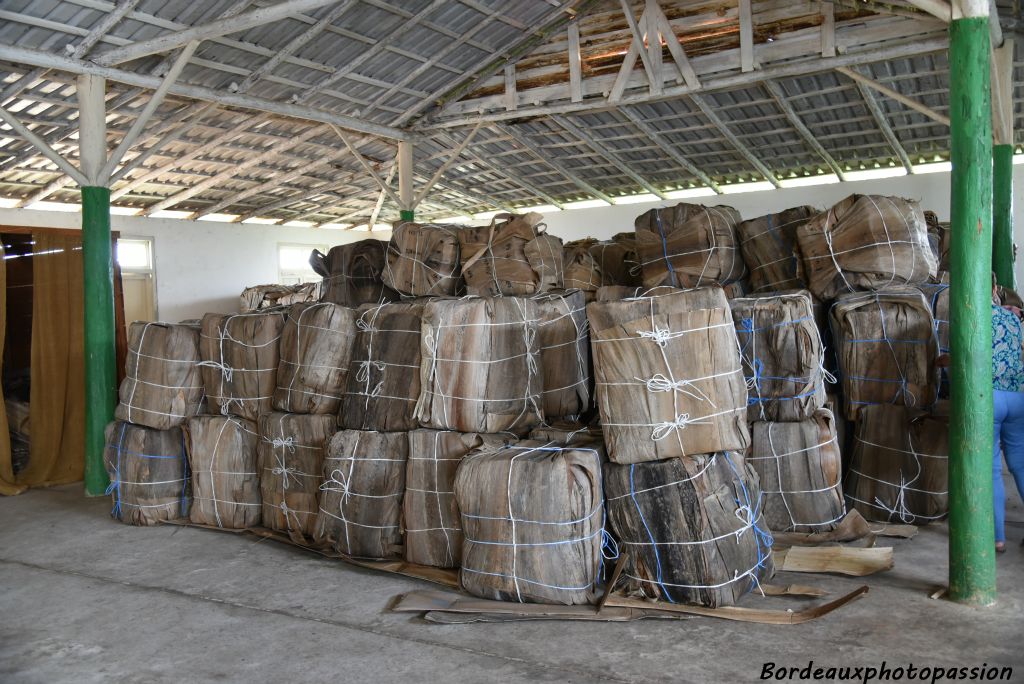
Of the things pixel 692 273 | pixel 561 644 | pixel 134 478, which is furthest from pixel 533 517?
pixel 134 478

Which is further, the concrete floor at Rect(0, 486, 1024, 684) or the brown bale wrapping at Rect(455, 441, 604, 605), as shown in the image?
the brown bale wrapping at Rect(455, 441, 604, 605)

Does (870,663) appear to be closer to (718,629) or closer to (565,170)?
(718,629)

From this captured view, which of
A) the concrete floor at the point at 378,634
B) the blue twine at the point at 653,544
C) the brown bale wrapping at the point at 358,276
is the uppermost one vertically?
the brown bale wrapping at the point at 358,276

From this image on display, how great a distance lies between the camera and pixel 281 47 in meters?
8.28

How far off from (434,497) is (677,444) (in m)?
1.46

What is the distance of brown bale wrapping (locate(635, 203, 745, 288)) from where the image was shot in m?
5.94

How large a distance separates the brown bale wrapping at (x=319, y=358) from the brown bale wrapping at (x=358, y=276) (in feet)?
4.90

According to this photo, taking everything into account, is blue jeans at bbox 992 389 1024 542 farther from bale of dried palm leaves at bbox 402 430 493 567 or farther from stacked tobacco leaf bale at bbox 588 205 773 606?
bale of dried palm leaves at bbox 402 430 493 567

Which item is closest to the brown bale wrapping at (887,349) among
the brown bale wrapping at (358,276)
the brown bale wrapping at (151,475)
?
the brown bale wrapping at (358,276)

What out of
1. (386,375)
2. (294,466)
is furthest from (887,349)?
(294,466)

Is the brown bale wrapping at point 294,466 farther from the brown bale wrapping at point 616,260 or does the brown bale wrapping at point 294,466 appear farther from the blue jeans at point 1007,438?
the blue jeans at point 1007,438

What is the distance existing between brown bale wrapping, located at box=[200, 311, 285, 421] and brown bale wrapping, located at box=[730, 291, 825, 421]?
122 inches

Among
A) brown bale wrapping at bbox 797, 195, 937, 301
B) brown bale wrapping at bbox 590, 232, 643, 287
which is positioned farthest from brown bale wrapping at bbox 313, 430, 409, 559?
brown bale wrapping at bbox 797, 195, 937, 301

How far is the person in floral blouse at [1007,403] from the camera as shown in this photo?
174 inches
